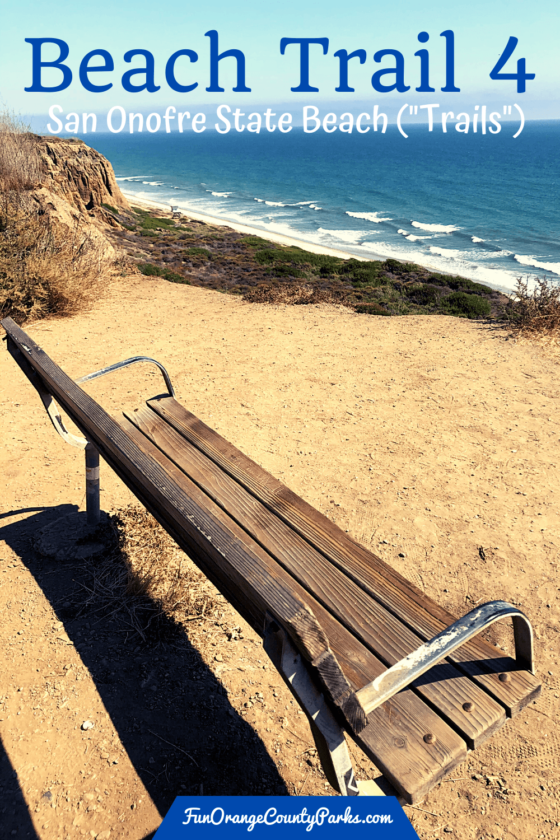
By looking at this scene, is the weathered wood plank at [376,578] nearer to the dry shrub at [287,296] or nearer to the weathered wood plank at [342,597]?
the weathered wood plank at [342,597]

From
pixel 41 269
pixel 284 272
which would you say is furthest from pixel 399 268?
pixel 41 269

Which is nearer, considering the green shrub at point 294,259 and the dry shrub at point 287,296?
the dry shrub at point 287,296

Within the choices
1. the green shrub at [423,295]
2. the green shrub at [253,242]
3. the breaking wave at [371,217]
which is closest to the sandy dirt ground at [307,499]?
the green shrub at [423,295]

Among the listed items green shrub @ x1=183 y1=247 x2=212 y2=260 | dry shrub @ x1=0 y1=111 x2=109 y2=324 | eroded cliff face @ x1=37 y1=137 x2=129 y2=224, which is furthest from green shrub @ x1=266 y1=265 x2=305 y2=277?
dry shrub @ x1=0 y1=111 x2=109 y2=324

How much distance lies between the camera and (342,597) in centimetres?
203

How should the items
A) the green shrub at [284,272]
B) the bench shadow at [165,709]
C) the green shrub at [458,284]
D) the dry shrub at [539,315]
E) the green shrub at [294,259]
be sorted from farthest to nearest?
the green shrub at [294,259] < the green shrub at [458,284] < the green shrub at [284,272] < the dry shrub at [539,315] < the bench shadow at [165,709]

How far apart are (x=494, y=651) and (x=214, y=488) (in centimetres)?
133

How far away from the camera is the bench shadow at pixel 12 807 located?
1954mm

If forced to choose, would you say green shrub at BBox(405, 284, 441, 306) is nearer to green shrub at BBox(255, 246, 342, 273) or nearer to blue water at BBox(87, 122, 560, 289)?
green shrub at BBox(255, 246, 342, 273)

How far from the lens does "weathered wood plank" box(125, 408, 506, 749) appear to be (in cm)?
164

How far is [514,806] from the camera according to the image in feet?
7.14

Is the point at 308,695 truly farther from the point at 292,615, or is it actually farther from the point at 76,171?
the point at 76,171

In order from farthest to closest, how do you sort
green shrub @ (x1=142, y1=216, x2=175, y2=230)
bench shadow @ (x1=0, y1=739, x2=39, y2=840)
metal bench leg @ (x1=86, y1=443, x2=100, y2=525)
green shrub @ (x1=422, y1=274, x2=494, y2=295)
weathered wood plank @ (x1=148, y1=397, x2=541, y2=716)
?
green shrub @ (x1=142, y1=216, x2=175, y2=230), green shrub @ (x1=422, y1=274, x2=494, y2=295), metal bench leg @ (x1=86, y1=443, x2=100, y2=525), bench shadow @ (x1=0, y1=739, x2=39, y2=840), weathered wood plank @ (x1=148, y1=397, x2=541, y2=716)

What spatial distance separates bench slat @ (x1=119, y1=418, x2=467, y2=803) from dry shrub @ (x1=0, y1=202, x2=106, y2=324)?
6904mm
